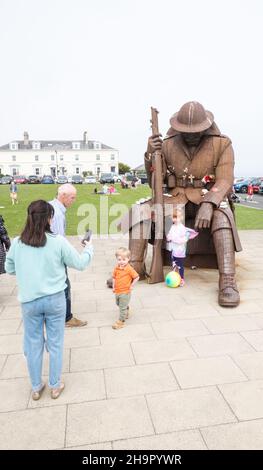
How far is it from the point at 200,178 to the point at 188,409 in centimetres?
415

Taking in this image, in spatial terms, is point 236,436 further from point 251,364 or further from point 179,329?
point 179,329

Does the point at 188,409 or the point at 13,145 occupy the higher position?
the point at 13,145

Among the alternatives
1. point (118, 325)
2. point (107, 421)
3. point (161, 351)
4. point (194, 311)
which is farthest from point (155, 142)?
point (107, 421)

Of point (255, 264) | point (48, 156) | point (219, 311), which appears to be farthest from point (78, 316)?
point (48, 156)

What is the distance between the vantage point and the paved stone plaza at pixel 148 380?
259 centimetres

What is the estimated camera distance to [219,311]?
484 centimetres

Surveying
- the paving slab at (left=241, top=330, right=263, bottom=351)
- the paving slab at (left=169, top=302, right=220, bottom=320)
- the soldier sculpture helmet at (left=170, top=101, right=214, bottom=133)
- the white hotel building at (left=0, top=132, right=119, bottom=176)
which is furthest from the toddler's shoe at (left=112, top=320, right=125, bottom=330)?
the white hotel building at (left=0, top=132, right=119, bottom=176)

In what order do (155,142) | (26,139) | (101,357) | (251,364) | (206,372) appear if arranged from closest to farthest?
(206,372), (251,364), (101,357), (155,142), (26,139)

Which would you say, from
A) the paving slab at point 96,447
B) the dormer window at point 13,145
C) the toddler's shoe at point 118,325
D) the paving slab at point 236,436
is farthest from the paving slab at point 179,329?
the dormer window at point 13,145

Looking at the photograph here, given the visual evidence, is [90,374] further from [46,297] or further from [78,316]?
A: [78,316]

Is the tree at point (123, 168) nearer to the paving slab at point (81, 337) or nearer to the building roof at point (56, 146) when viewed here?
the building roof at point (56, 146)

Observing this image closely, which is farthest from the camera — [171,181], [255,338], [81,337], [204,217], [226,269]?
[171,181]

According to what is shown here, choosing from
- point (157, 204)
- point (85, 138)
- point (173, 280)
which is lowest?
point (173, 280)

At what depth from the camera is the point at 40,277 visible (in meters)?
2.79
